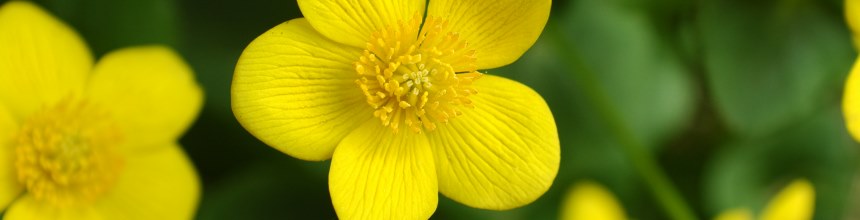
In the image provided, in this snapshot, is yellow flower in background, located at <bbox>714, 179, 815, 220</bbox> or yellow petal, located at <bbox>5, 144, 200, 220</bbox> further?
yellow flower in background, located at <bbox>714, 179, 815, 220</bbox>

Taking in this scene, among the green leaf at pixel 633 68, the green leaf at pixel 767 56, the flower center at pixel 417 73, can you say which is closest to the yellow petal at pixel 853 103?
the green leaf at pixel 767 56

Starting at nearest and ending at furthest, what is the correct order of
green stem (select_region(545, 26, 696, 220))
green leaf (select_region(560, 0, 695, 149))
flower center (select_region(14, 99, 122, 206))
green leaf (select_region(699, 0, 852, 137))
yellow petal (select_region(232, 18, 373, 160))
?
yellow petal (select_region(232, 18, 373, 160)) < flower center (select_region(14, 99, 122, 206)) < green leaf (select_region(699, 0, 852, 137)) < green stem (select_region(545, 26, 696, 220)) < green leaf (select_region(560, 0, 695, 149))

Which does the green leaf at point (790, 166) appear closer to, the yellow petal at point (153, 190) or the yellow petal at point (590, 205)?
the yellow petal at point (590, 205)

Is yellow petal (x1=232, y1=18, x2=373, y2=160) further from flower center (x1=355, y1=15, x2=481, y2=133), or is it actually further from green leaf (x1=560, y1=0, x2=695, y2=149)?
green leaf (x1=560, y1=0, x2=695, y2=149)

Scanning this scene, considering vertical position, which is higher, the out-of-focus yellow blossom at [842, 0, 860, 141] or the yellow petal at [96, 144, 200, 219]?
the out-of-focus yellow blossom at [842, 0, 860, 141]

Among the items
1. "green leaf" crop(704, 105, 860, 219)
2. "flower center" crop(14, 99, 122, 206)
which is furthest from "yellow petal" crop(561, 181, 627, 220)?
"flower center" crop(14, 99, 122, 206)

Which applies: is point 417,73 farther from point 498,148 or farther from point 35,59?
point 35,59
